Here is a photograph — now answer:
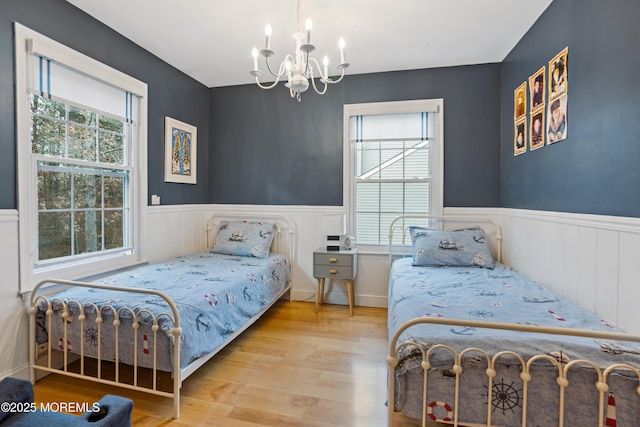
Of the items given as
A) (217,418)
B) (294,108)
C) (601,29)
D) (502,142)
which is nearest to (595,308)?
(601,29)

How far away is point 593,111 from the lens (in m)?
1.81

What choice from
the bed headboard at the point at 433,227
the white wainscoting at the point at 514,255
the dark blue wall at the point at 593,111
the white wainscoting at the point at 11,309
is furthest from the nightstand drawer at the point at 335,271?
the white wainscoting at the point at 11,309

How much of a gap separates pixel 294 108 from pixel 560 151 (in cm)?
258

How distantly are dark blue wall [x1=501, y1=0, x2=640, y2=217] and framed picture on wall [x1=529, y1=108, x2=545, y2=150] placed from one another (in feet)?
0.22

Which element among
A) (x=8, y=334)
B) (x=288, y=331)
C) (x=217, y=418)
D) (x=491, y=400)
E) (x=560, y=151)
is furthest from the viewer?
(x=288, y=331)

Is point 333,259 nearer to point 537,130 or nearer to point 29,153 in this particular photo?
point 537,130

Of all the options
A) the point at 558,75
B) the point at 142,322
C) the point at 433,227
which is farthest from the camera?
the point at 433,227

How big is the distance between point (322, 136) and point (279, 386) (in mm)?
2558

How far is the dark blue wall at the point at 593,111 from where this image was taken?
1545 mm

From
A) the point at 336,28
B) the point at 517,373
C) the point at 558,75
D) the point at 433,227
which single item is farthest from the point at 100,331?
the point at 558,75

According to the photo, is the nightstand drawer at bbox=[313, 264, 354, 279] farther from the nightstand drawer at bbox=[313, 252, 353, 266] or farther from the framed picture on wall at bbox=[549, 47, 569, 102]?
the framed picture on wall at bbox=[549, 47, 569, 102]

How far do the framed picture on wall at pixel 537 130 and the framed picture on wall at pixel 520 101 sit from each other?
0.20m

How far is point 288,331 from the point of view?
2.87 meters

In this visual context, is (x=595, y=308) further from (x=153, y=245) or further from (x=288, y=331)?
(x=153, y=245)
